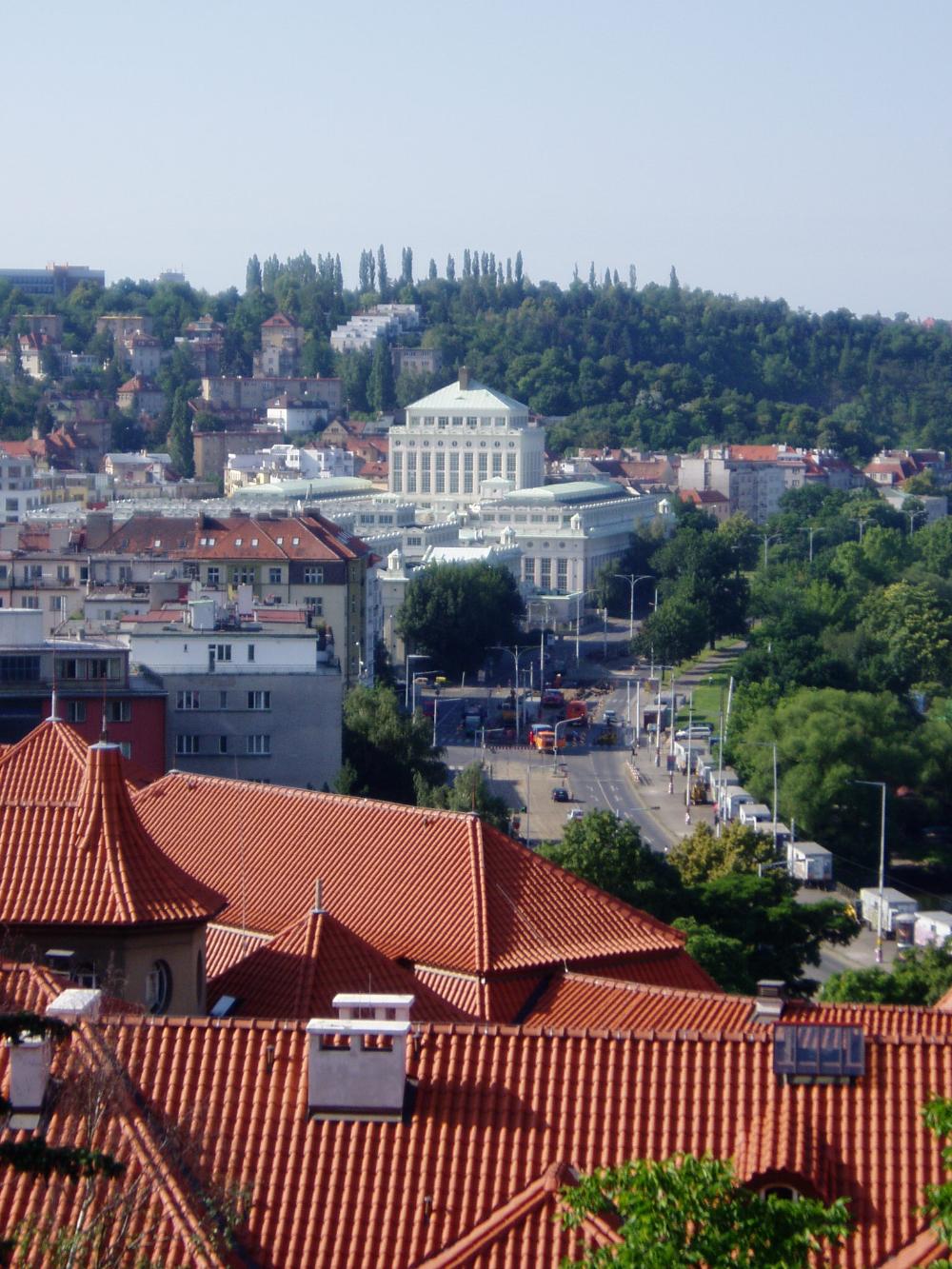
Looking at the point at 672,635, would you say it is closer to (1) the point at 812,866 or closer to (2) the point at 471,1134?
(1) the point at 812,866

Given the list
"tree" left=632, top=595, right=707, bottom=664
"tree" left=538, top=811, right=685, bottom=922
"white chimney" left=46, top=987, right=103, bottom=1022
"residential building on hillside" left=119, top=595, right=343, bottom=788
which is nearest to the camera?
"white chimney" left=46, top=987, right=103, bottom=1022

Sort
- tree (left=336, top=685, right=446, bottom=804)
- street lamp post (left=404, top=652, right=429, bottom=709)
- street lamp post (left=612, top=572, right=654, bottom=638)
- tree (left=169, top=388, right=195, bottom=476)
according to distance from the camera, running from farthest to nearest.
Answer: tree (left=169, top=388, right=195, bottom=476) → street lamp post (left=612, top=572, right=654, bottom=638) → street lamp post (left=404, top=652, right=429, bottom=709) → tree (left=336, top=685, right=446, bottom=804)

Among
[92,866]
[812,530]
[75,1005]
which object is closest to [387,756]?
[92,866]

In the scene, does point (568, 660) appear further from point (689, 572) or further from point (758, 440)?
point (758, 440)

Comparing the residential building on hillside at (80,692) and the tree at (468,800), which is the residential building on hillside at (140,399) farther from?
the tree at (468,800)

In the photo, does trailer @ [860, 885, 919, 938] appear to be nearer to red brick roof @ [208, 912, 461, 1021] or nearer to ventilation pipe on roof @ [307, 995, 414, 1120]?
red brick roof @ [208, 912, 461, 1021]

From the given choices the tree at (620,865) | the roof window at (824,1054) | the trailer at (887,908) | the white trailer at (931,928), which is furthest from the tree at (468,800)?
the roof window at (824,1054)

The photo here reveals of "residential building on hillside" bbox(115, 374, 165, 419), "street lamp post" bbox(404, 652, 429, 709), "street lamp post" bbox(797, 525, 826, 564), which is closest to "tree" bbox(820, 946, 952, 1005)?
"street lamp post" bbox(404, 652, 429, 709)
